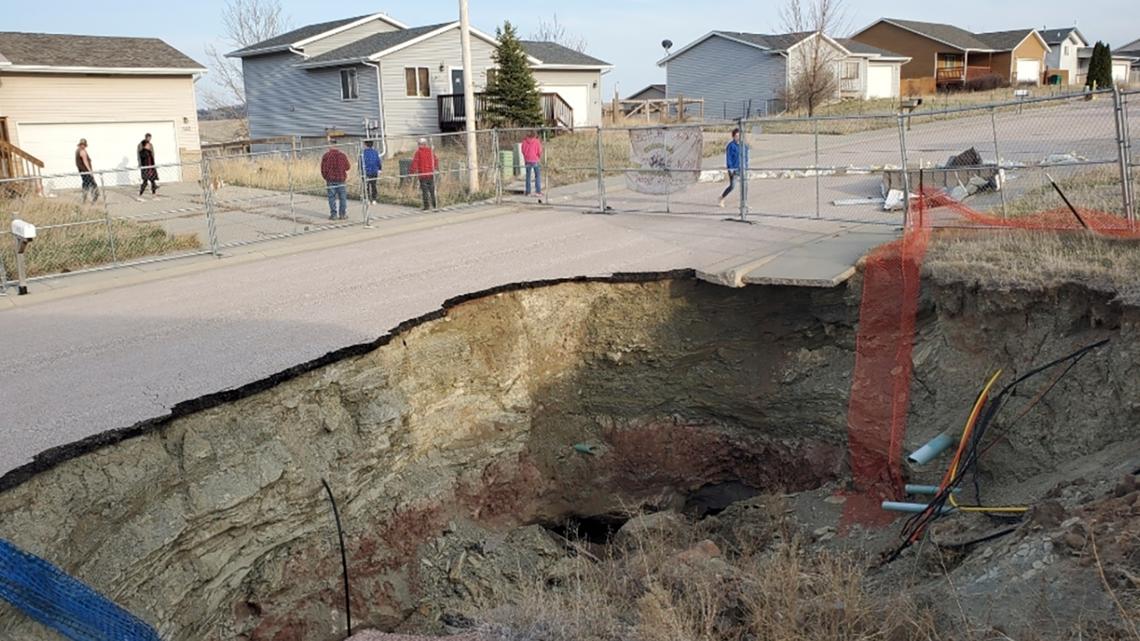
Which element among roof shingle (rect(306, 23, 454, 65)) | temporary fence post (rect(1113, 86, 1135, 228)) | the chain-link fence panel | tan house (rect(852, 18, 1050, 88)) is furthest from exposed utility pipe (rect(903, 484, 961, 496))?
tan house (rect(852, 18, 1050, 88))

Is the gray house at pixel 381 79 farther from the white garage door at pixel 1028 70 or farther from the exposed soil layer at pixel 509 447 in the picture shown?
the white garage door at pixel 1028 70

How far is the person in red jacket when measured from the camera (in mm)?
19125

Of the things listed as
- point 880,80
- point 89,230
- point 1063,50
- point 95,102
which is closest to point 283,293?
point 89,230

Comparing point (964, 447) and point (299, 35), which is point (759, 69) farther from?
point (964, 447)

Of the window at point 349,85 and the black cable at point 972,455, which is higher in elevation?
the window at point 349,85

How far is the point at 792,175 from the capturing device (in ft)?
75.5

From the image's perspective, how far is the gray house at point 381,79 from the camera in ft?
116

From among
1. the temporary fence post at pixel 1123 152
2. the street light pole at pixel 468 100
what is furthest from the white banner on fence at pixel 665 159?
the temporary fence post at pixel 1123 152

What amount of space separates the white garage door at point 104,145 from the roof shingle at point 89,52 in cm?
186

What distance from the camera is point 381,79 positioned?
34.8 metres

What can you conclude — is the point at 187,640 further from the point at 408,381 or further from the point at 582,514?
the point at 582,514

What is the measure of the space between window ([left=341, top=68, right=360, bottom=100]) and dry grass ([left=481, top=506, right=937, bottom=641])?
33004mm

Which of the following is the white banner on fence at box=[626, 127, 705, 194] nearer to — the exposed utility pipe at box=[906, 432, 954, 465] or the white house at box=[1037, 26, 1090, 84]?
the exposed utility pipe at box=[906, 432, 954, 465]

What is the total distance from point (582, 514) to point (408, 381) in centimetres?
324
